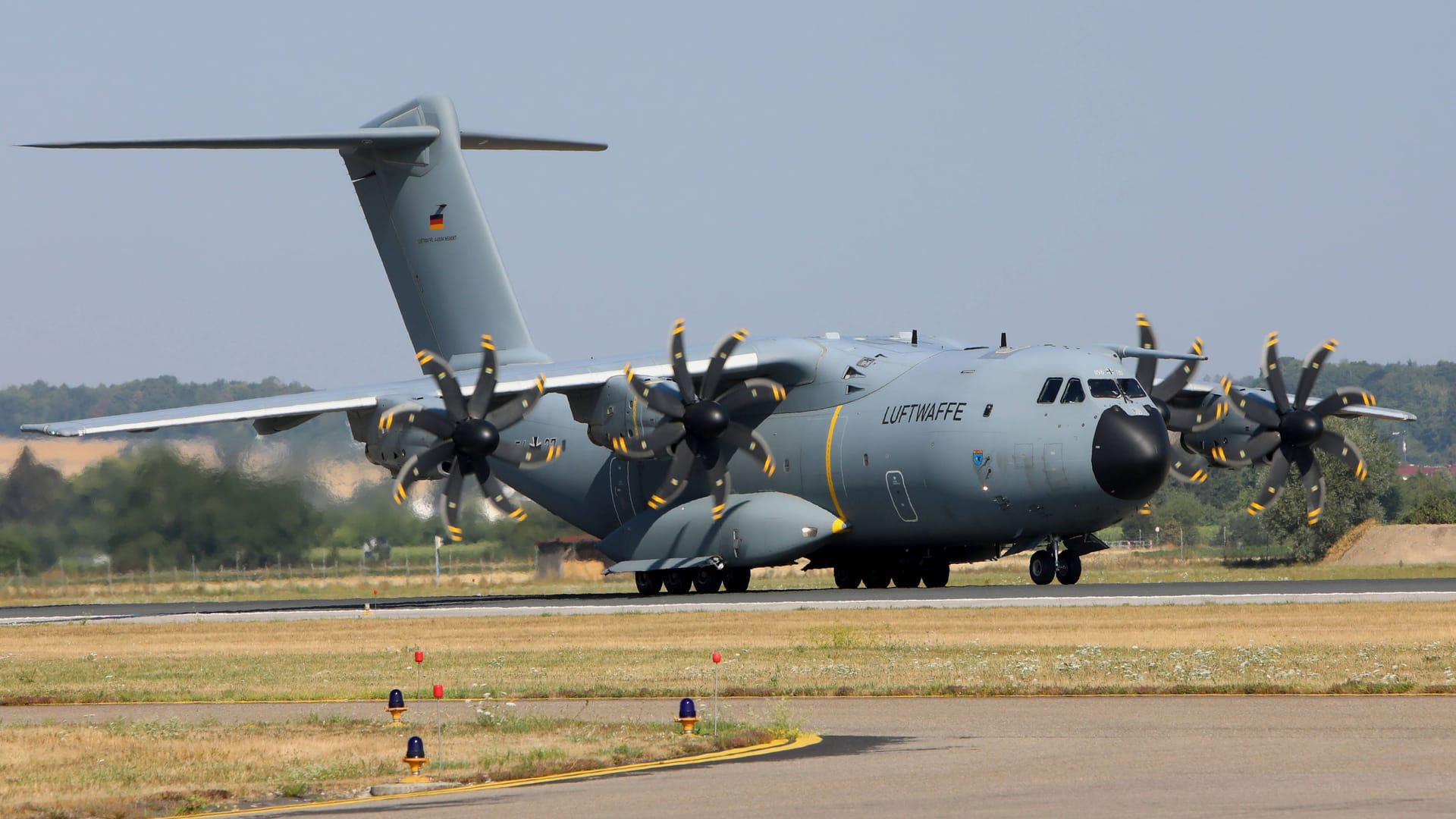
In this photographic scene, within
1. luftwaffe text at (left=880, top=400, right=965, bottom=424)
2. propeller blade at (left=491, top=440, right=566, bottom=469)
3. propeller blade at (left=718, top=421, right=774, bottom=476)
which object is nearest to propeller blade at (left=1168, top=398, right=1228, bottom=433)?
luftwaffe text at (left=880, top=400, right=965, bottom=424)

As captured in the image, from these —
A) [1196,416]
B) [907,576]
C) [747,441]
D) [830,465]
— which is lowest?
[907,576]

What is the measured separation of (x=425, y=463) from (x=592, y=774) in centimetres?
1950

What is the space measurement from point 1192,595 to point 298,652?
44.1 ft

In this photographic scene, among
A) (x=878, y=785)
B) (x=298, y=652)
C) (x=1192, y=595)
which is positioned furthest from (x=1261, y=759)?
(x=1192, y=595)

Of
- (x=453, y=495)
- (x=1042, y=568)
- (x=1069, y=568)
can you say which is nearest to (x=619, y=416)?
(x=453, y=495)

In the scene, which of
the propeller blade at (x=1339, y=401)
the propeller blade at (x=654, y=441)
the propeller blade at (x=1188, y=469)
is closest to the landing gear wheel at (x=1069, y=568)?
the propeller blade at (x=1188, y=469)

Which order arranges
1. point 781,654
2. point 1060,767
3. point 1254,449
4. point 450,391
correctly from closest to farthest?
point 1060,767, point 781,654, point 450,391, point 1254,449

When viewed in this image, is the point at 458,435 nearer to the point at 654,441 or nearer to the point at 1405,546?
the point at 654,441

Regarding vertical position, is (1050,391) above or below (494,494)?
above

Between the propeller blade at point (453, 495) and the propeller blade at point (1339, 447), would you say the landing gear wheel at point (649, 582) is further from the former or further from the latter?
the propeller blade at point (1339, 447)

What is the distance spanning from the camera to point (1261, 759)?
12016 mm

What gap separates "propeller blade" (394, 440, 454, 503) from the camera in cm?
3138

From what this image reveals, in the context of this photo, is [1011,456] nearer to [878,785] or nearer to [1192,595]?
[1192,595]

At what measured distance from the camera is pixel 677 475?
32.0 metres
